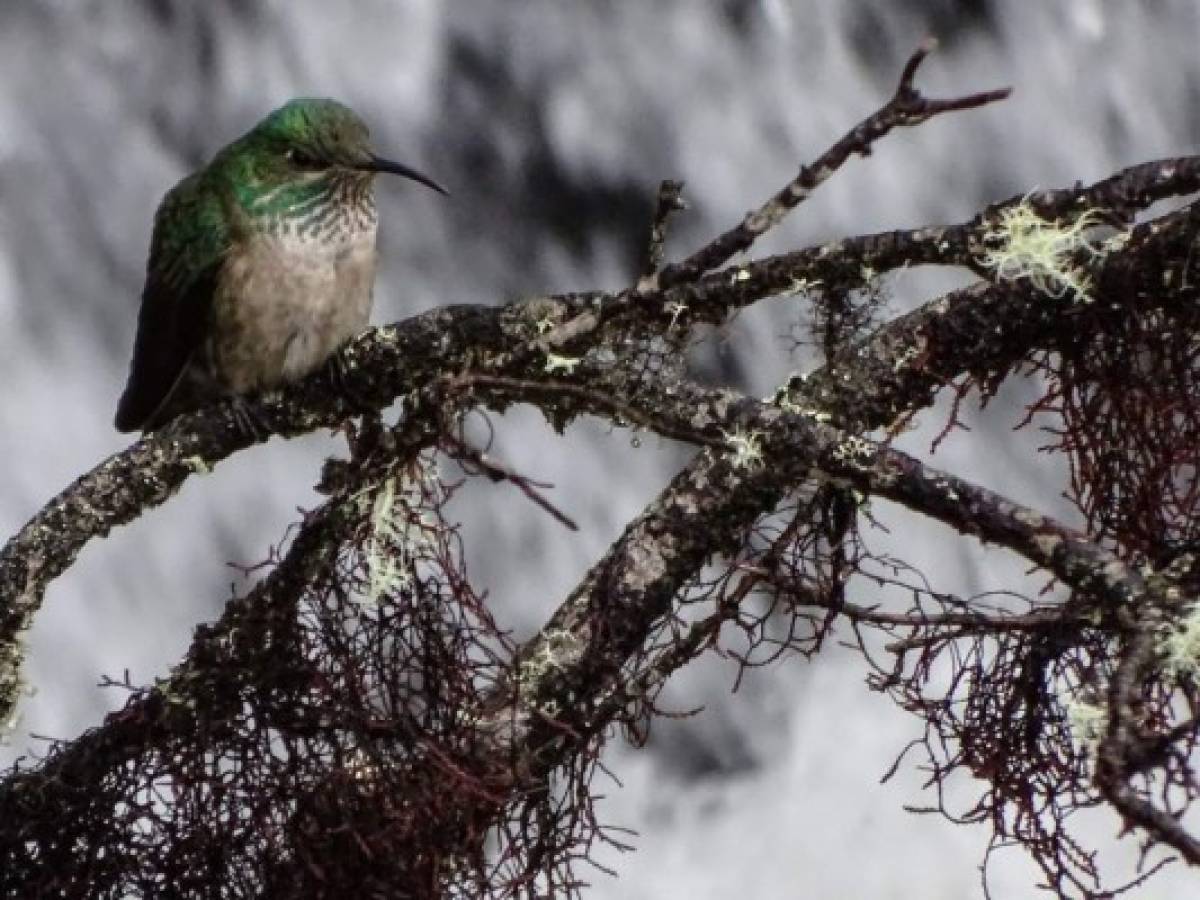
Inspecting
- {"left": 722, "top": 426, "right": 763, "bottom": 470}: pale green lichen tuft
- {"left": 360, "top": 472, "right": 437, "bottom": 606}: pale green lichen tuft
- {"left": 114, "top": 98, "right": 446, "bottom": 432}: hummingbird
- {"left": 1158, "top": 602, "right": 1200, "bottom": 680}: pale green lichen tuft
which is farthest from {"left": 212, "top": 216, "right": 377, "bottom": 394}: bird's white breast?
{"left": 1158, "top": 602, "right": 1200, "bottom": 680}: pale green lichen tuft

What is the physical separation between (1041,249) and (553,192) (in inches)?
109

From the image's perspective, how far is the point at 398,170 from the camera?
275 centimetres

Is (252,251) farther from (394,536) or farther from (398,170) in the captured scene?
(394,536)

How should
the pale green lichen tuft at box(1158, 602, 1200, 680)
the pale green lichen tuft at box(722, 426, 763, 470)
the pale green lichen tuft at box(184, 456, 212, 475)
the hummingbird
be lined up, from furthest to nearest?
the hummingbird < the pale green lichen tuft at box(184, 456, 212, 475) < the pale green lichen tuft at box(722, 426, 763, 470) < the pale green lichen tuft at box(1158, 602, 1200, 680)

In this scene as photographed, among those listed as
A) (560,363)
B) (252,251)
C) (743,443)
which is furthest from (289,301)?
(743,443)

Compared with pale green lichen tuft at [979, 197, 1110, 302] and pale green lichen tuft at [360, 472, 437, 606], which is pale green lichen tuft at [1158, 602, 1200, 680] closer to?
pale green lichen tuft at [979, 197, 1110, 302]

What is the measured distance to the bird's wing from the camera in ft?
9.35

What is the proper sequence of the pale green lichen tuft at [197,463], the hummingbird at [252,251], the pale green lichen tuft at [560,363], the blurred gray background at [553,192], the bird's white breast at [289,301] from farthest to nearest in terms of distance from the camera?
the blurred gray background at [553,192] → the hummingbird at [252,251] → the bird's white breast at [289,301] → the pale green lichen tuft at [197,463] → the pale green lichen tuft at [560,363]

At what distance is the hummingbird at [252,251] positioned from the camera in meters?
2.83

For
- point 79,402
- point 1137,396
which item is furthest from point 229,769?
point 79,402

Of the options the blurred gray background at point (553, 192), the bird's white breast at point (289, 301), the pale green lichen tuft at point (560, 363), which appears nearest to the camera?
the pale green lichen tuft at point (560, 363)

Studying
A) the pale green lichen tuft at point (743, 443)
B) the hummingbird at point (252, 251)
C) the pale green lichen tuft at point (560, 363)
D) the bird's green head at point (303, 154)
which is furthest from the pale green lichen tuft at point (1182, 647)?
the bird's green head at point (303, 154)

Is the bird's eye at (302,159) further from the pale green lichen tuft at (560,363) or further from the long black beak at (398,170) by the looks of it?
the pale green lichen tuft at (560,363)

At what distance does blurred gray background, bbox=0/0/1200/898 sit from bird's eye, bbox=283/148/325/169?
51.1 inches
